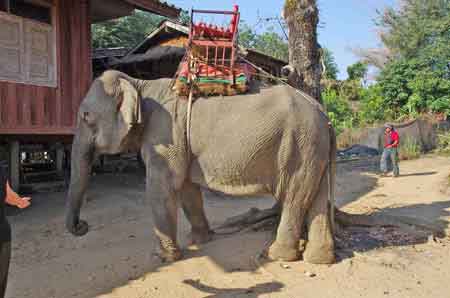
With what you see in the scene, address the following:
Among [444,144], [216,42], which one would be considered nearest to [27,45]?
[216,42]

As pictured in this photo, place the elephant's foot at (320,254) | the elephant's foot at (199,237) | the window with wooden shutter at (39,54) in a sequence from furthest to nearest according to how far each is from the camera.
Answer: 1. the window with wooden shutter at (39,54)
2. the elephant's foot at (199,237)
3. the elephant's foot at (320,254)

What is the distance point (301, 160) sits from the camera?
4.50 meters

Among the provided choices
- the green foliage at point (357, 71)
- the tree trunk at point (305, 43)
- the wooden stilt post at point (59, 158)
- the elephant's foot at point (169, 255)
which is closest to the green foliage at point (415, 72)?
Answer: the green foliage at point (357, 71)

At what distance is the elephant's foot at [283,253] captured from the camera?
4.67m

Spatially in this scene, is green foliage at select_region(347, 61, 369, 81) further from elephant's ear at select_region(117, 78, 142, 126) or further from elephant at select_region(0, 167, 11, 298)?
elephant at select_region(0, 167, 11, 298)

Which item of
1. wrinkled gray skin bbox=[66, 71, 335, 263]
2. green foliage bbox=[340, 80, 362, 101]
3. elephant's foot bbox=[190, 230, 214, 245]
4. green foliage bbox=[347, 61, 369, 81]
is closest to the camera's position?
wrinkled gray skin bbox=[66, 71, 335, 263]

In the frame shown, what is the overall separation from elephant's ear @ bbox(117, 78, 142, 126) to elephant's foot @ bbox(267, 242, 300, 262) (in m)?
2.18

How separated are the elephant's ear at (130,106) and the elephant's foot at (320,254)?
2500 mm

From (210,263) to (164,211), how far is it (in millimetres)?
824

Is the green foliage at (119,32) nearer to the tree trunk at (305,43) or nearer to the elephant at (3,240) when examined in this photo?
the tree trunk at (305,43)

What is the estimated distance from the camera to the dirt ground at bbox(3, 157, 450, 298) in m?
4.05

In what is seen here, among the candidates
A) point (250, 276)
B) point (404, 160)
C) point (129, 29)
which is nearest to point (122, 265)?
point (250, 276)

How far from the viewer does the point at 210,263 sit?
15.3 feet

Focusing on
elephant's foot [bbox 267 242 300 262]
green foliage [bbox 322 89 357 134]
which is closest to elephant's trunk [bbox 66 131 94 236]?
elephant's foot [bbox 267 242 300 262]
